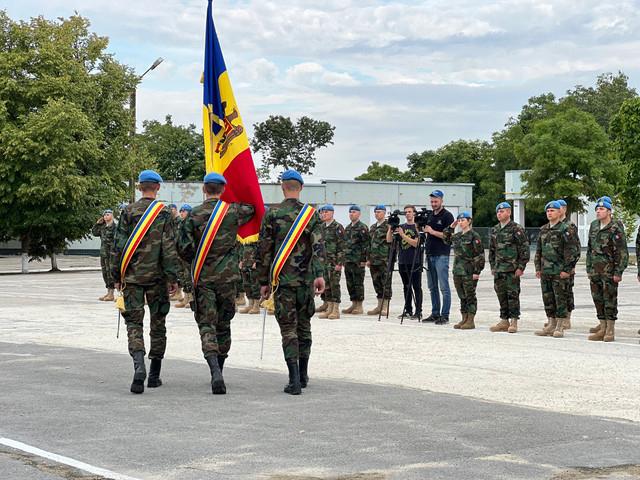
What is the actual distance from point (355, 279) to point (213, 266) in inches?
368

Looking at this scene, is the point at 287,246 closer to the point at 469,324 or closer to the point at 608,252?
the point at 608,252

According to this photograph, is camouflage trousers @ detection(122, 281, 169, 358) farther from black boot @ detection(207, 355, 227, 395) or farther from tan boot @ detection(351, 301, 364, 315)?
tan boot @ detection(351, 301, 364, 315)

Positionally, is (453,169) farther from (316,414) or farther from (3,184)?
(316,414)

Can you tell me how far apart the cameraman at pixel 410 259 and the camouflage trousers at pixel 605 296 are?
11.5ft

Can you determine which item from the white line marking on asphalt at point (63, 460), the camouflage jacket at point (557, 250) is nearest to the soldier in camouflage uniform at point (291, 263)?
the white line marking on asphalt at point (63, 460)

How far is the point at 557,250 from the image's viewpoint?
14.1m

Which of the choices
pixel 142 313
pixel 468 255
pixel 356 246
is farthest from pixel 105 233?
pixel 142 313

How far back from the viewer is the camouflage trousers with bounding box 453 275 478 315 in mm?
15094

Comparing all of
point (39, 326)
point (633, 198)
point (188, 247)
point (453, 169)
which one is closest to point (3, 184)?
point (39, 326)

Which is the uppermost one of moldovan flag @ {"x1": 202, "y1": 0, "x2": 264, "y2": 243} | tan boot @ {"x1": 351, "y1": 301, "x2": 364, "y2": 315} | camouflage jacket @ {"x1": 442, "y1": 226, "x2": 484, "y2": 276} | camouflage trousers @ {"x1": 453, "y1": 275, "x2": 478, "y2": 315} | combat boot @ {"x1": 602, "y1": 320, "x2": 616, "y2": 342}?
moldovan flag @ {"x1": 202, "y1": 0, "x2": 264, "y2": 243}

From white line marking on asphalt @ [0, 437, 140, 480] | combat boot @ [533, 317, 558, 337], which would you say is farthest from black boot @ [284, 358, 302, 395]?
combat boot @ [533, 317, 558, 337]

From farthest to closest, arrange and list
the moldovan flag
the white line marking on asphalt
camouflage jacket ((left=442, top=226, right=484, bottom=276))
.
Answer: camouflage jacket ((left=442, top=226, right=484, bottom=276)), the moldovan flag, the white line marking on asphalt

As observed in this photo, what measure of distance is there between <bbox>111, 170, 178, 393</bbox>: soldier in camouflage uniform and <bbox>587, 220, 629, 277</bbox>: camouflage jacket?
715 cm

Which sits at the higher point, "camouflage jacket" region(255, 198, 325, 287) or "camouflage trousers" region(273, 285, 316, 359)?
"camouflage jacket" region(255, 198, 325, 287)
